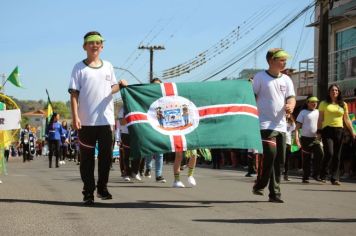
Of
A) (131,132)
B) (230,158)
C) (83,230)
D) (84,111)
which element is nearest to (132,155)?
(131,132)

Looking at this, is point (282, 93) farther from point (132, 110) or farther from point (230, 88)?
point (132, 110)

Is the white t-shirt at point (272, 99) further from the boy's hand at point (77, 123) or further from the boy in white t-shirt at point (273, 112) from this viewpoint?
the boy's hand at point (77, 123)

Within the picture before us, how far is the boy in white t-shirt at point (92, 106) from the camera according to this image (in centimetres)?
873

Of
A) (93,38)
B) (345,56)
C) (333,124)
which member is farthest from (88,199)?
(345,56)

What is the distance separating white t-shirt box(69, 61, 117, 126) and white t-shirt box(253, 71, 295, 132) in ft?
6.92

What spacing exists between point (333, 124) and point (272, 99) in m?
5.07

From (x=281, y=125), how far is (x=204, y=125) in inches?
40.7

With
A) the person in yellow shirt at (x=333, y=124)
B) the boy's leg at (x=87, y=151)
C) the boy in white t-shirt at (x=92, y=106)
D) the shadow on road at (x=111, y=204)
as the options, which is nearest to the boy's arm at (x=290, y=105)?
the shadow on road at (x=111, y=204)

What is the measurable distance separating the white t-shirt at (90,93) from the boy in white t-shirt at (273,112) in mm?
2121

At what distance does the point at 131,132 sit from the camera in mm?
9352

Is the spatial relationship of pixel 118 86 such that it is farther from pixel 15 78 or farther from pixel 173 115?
pixel 15 78

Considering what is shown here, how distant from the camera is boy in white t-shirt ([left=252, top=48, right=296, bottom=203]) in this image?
9320mm

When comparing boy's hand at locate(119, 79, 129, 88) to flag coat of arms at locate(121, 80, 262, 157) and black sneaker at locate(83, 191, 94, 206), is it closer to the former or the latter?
flag coat of arms at locate(121, 80, 262, 157)

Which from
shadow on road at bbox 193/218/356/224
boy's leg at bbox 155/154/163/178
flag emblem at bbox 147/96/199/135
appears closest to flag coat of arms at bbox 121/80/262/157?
flag emblem at bbox 147/96/199/135
